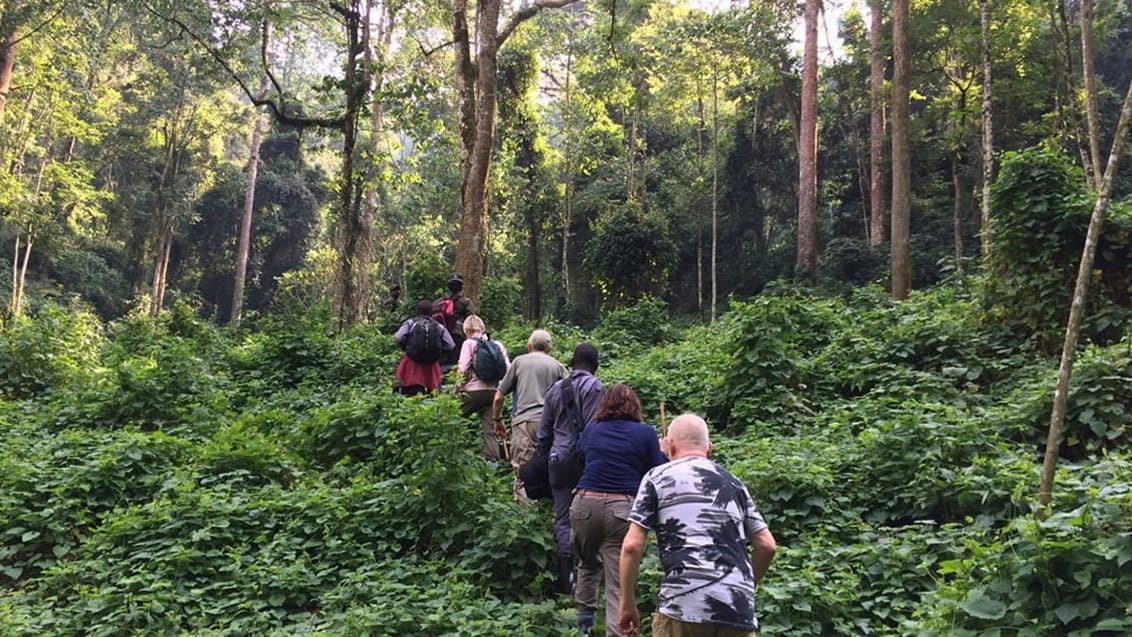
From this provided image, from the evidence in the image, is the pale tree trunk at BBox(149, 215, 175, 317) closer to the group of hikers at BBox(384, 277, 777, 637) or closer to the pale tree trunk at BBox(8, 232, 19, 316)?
the pale tree trunk at BBox(8, 232, 19, 316)

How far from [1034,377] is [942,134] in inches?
686

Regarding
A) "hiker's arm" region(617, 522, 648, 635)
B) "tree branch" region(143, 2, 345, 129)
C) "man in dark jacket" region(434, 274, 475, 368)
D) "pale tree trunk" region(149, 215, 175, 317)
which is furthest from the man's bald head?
"pale tree trunk" region(149, 215, 175, 317)

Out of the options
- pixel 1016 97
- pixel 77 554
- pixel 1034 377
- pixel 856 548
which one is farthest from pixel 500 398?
pixel 1016 97

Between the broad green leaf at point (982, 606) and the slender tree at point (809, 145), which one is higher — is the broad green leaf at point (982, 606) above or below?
below

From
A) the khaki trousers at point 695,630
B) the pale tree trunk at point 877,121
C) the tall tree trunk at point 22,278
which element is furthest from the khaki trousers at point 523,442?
the tall tree trunk at point 22,278

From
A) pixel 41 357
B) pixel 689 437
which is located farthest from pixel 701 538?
pixel 41 357

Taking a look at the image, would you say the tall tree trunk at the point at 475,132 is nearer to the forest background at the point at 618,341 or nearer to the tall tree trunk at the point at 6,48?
the forest background at the point at 618,341

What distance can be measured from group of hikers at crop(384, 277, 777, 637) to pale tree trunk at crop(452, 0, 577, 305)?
4.58 meters

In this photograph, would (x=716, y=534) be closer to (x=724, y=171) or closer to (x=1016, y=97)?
(x=1016, y=97)

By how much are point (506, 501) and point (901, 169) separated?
1277 centimetres

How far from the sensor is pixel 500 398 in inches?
263

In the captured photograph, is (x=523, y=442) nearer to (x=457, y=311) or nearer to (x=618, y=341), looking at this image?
(x=457, y=311)

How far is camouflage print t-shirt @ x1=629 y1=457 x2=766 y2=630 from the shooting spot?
10.6 feet

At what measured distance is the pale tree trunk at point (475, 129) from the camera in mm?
11828
